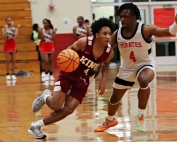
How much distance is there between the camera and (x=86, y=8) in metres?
20.2

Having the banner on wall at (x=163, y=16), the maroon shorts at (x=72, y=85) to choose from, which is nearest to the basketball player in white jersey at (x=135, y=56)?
the maroon shorts at (x=72, y=85)

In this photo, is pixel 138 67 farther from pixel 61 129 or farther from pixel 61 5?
pixel 61 5

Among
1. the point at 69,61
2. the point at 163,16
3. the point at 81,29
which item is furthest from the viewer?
the point at 163,16

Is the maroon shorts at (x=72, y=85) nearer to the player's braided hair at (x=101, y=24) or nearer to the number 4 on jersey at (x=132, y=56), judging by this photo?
the player's braided hair at (x=101, y=24)

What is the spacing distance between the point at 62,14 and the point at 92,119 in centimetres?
1311

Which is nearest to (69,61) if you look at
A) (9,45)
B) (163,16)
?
(9,45)

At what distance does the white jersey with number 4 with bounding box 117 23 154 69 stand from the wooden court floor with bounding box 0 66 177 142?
88 centimetres

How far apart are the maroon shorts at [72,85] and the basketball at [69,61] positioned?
0.55 ft

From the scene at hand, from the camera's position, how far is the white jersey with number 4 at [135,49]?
6.21 m

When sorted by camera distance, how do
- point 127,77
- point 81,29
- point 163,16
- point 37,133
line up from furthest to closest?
point 163,16 → point 81,29 → point 127,77 → point 37,133

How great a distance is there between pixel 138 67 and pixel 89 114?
1820mm

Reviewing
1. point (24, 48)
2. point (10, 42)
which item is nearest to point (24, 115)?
point (10, 42)

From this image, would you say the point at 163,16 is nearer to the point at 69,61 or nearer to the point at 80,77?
the point at 80,77

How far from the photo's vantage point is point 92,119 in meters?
7.36
